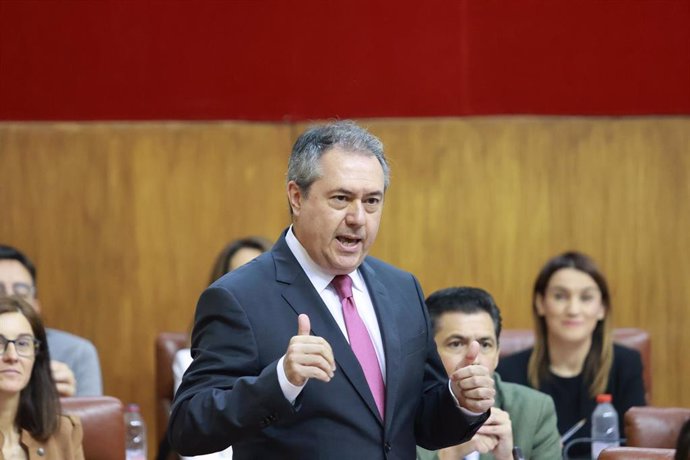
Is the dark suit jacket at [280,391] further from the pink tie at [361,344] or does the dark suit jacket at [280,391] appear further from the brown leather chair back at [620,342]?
the brown leather chair back at [620,342]

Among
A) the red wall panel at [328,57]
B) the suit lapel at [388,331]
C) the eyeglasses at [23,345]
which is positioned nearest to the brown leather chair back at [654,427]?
the suit lapel at [388,331]

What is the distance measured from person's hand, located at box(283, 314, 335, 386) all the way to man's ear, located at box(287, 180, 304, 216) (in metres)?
0.39

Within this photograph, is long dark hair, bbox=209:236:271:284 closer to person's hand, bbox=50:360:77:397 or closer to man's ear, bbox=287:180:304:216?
person's hand, bbox=50:360:77:397

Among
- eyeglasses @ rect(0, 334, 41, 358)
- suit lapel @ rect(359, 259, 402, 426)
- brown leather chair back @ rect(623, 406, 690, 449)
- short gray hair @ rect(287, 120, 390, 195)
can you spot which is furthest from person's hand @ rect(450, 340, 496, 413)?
eyeglasses @ rect(0, 334, 41, 358)

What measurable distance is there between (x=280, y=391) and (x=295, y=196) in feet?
1.47

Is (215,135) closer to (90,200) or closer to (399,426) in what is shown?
(90,200)

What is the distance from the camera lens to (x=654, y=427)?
11.4 feet

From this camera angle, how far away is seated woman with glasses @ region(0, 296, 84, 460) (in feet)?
12.0

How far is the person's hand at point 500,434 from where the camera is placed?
3203mm

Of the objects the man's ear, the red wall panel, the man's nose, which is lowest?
the man's nose

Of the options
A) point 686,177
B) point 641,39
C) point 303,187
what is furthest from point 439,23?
point 303,187

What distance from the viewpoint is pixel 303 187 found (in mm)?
2477

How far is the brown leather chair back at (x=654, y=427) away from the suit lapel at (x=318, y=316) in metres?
1.30

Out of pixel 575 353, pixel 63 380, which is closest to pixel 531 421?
pixel 575 353
